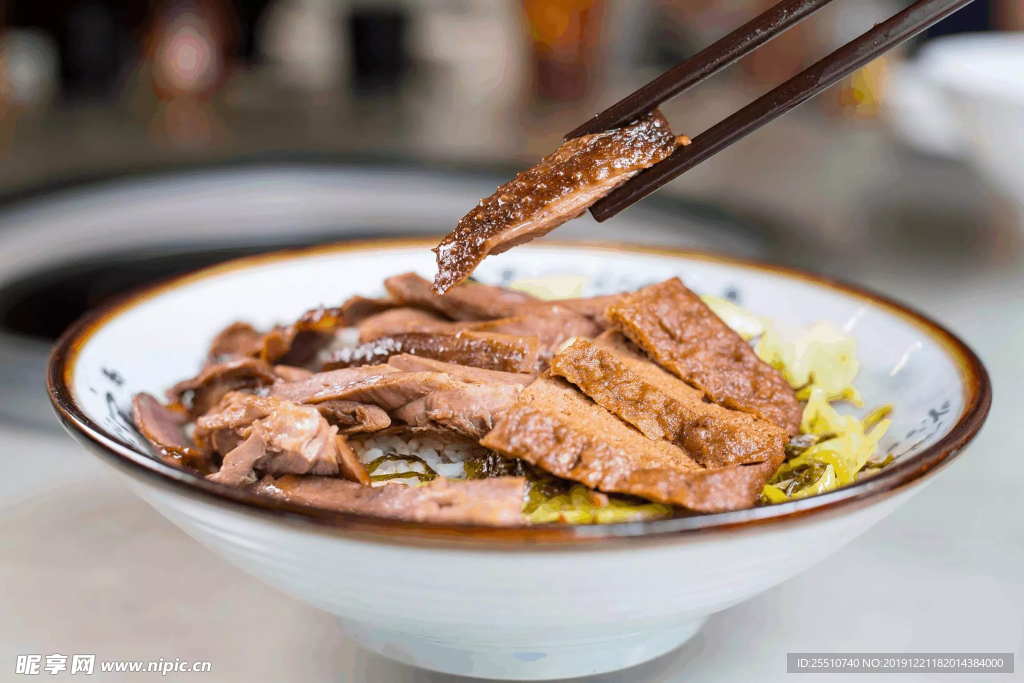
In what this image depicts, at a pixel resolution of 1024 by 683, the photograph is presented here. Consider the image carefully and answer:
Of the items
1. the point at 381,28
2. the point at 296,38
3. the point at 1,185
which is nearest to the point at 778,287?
the point at 1,185

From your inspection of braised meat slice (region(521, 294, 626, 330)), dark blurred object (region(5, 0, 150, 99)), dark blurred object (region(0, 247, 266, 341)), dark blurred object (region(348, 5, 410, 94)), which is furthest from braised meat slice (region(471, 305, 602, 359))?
dark blurred object (region(348, 5, 410, 94))

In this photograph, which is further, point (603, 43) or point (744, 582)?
point (603, 43)

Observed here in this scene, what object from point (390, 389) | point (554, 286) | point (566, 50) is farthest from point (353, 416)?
point (566, 50)

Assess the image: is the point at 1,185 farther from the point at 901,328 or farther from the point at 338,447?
the point at 901,328

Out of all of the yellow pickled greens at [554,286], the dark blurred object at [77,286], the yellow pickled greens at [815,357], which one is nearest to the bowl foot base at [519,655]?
the yellow pickled greens at [815,357]

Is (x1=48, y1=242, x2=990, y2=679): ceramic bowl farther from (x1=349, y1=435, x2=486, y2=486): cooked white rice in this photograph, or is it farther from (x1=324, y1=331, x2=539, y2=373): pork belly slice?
(x1=324, y1=331, x2=539, y2=373): pork belly slice

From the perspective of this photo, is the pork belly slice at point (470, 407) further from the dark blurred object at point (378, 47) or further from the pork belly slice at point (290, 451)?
the dark blurred object at point (378, 47)

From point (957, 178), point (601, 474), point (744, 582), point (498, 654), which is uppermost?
point (957, 178)
